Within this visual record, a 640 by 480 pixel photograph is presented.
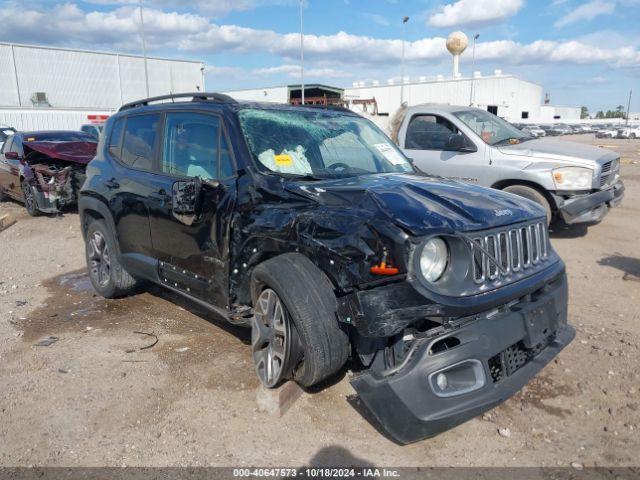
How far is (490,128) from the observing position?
8.10m

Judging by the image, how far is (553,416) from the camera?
3248mm

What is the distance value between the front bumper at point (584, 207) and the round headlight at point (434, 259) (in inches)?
196

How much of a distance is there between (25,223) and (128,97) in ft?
151

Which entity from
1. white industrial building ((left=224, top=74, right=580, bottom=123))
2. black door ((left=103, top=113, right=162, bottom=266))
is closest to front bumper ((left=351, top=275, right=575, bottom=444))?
Answer: black door ((left=103, top=113, right=162, bottom=266))

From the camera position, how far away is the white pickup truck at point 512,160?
706cm

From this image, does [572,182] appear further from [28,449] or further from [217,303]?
[28,449]

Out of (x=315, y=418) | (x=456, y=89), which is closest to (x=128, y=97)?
(x=456, y=89)

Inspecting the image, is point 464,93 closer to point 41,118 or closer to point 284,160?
→ point 41,118


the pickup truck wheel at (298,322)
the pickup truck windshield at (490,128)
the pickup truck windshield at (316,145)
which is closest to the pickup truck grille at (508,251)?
the pickup truck wheel at (298,322)

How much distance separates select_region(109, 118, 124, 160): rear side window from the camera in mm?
5168

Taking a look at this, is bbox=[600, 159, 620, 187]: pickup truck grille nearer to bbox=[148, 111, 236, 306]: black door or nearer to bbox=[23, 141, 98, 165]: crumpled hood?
bbox=[148, 111, 236, 306]: black door

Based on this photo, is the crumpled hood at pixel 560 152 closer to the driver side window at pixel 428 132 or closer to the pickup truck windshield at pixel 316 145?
the driver side window at pixel 428 132

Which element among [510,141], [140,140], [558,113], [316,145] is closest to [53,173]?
[140,140]

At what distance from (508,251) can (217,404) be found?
208 centimetres
